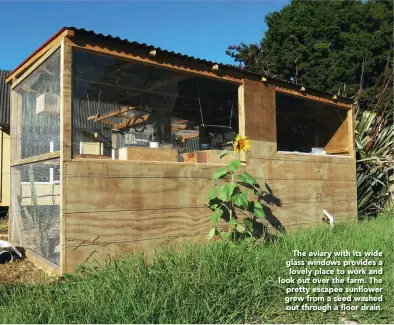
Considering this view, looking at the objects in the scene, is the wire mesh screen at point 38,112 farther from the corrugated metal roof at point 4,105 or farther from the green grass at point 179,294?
the corrugated metal roof at point 4,105

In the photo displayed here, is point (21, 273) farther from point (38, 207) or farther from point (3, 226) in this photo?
point (3, 226)

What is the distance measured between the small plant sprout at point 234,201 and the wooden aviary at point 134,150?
332 millimetres

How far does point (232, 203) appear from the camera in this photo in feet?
18.9

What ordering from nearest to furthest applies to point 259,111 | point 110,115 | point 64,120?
point 64,120 → point 110,115 → point 259,111

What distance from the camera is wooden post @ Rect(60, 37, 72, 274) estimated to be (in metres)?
4.73

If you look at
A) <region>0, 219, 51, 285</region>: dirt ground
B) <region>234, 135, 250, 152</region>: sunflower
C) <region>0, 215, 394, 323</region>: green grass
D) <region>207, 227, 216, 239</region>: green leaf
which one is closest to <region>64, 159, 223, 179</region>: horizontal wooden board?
<region>234, 135, 250, 152</region>: sunflower

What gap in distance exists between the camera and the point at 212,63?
6301 millimetres

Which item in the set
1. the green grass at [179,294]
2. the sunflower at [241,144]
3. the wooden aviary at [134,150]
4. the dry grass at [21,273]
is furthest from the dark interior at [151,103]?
the green grass at [179,294]

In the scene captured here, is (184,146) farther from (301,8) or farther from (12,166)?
(301,8)

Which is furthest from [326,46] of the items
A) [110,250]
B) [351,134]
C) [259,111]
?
[110,250]

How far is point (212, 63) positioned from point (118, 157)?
212cm

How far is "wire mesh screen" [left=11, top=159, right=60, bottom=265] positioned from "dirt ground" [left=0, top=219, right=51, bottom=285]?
22 cm

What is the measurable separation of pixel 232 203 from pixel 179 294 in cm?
243

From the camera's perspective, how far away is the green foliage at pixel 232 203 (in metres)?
5.45
